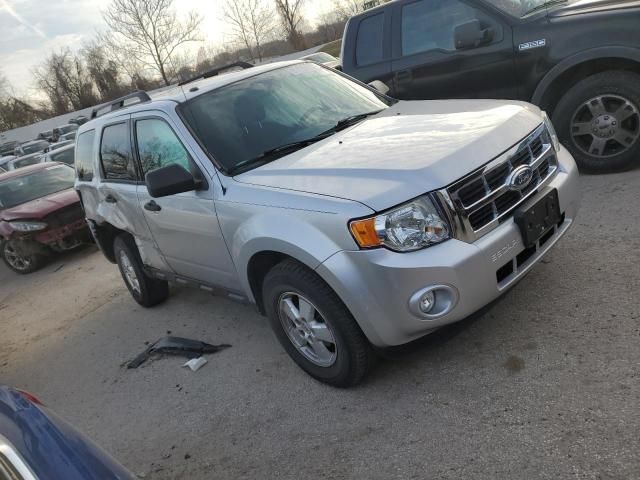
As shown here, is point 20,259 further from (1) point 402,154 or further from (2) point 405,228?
(2) point 405,228

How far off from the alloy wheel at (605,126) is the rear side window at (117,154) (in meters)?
3.99

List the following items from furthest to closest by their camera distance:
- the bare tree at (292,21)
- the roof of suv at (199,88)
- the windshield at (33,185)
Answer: the bare tree at (292,21), the windshield at (33,185), the roof of suv at (199,88)

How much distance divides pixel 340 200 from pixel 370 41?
166 inches

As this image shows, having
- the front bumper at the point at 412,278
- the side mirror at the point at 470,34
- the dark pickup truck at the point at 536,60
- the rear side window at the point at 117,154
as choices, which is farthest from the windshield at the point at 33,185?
the front bumper at the point at 412,278

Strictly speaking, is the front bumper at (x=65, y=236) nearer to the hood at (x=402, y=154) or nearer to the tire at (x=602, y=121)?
the hood at (x=402, y=154)

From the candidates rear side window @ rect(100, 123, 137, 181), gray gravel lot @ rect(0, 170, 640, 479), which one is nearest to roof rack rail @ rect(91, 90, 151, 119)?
rear side window @ rect(100, 123, 137, 181)

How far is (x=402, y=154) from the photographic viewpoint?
3.03 m

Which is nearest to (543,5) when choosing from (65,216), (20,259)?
(65,216)

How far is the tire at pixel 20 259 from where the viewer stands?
9.10 m

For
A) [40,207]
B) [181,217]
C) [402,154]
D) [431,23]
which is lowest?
[40,207]

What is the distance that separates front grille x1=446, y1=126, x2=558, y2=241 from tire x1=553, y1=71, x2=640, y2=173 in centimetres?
221

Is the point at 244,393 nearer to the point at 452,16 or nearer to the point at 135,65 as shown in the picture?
the point at 452,16

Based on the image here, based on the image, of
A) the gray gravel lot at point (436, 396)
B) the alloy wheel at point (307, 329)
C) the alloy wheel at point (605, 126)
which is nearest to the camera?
the gray gravel lot at point (436, 396)

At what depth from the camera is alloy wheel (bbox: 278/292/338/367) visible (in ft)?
10.4
